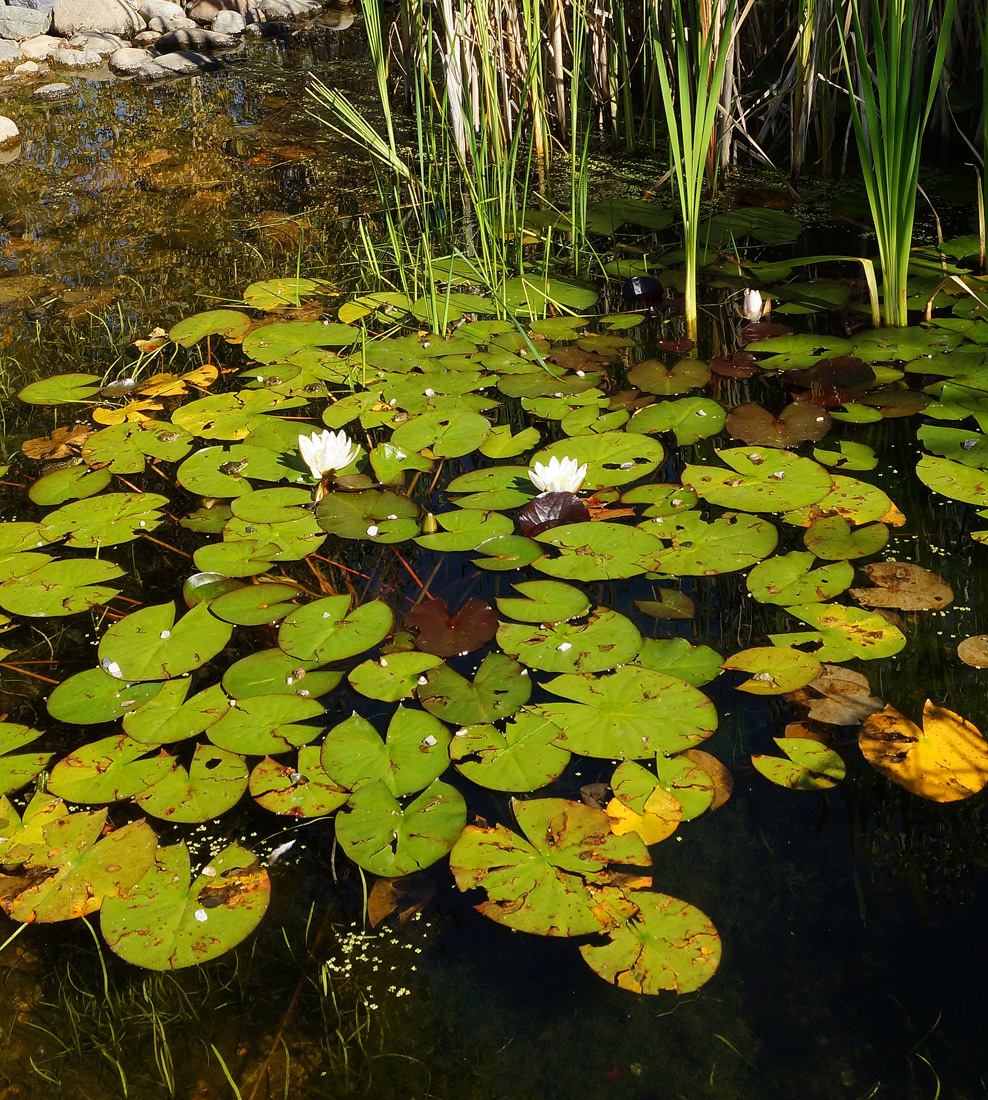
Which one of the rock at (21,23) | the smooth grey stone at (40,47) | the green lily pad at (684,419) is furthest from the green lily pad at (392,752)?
the rock at (21,23)

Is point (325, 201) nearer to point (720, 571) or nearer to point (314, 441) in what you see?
point (314, 441)

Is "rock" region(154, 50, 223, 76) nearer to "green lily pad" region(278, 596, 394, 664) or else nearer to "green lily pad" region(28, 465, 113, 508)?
"green lily pad" region(28, 465, 113, 508)

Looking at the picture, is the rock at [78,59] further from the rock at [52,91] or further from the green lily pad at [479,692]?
the green lily pad at [479,692]

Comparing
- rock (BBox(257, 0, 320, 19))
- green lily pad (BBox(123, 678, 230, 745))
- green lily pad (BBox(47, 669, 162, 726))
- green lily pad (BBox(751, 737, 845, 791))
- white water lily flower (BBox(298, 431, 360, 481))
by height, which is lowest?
green lily pad (BBox(751, 737, 845, 791))

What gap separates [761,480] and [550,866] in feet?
4.03

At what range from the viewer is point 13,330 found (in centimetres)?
357

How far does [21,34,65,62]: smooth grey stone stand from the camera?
7842 mm

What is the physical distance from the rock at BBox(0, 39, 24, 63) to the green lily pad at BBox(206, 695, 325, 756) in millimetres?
8162

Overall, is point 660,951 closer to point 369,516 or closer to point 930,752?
point 930,752

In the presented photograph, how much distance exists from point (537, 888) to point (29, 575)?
1.51 m

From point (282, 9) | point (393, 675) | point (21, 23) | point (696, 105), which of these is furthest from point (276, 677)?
point (21, 23)

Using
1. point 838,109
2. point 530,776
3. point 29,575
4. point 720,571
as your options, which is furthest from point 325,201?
point 530,776

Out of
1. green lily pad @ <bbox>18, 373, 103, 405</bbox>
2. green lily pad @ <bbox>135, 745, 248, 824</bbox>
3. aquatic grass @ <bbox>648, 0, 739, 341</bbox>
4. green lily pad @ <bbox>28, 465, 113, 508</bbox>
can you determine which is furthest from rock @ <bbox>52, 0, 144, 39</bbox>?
green lily pad @ <bbox>135, 745, 248, 824</bbox>

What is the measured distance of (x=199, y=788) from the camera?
5.55 ft
